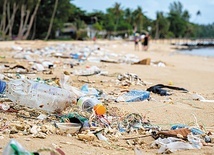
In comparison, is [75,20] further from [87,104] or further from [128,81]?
[87,104]

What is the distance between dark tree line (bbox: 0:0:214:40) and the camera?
43.1 m

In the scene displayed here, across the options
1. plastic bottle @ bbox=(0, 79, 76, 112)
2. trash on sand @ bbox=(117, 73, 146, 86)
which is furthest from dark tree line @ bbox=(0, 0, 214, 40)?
plastic bottle @ bbox=(0, 79, 76, 112)

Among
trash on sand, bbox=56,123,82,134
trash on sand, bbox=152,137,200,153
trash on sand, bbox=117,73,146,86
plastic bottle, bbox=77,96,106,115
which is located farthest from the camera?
trash on sand, bbox=117,73,146,86

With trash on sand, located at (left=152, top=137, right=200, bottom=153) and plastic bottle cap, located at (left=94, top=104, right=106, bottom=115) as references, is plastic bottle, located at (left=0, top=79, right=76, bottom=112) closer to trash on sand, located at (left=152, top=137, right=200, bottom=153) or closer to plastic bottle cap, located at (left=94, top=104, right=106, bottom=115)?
plastic bottle cap, located at (left=94, top=104, right=106, bottom=115)

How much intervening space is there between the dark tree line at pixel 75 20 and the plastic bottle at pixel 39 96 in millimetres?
35324

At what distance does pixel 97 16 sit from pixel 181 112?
217 ft

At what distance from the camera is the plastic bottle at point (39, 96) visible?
4.51 metres

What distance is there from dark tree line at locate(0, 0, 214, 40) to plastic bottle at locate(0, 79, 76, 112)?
3532 cm

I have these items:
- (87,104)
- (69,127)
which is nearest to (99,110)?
(87,104)

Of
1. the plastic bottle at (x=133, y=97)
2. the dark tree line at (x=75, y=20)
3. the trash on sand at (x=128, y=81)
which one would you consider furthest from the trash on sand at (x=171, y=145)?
the dark tree line at (x=75, y=20)

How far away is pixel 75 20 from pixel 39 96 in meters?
57.6

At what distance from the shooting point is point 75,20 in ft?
201

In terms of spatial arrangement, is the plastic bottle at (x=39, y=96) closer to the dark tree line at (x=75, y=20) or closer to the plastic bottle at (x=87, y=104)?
the plastic bottle at (x=87, y=104)

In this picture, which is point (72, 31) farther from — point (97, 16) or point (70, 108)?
point (70, 108)
